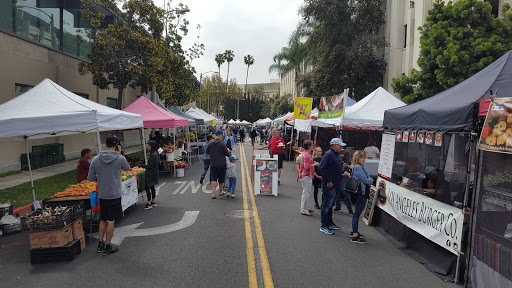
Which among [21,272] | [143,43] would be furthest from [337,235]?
[143,43]

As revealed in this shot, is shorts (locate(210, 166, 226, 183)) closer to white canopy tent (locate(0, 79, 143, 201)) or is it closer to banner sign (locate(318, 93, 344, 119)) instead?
white canopy tent (locate(0, 79, 143, 201))

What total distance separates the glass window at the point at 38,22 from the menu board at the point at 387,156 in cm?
1560

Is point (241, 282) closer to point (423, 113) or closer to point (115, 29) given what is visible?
point (423, 113)

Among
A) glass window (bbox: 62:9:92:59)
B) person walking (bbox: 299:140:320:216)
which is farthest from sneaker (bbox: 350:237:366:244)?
glass window (bbox: 62:9:92:59)

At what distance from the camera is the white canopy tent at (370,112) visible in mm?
11500

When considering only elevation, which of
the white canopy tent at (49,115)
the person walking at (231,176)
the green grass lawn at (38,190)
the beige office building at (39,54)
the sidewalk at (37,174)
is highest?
the beige office building at (39,54)

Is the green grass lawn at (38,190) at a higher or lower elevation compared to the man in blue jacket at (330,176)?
lower

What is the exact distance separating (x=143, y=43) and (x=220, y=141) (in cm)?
1036

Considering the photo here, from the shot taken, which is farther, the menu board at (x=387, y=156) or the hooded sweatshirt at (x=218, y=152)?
the hooded sweatshirt at (x=218, y=152)

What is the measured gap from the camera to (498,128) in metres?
4.13

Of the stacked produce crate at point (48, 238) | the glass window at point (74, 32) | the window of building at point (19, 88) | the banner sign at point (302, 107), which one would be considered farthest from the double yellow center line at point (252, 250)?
the glass window at point (74, 32)

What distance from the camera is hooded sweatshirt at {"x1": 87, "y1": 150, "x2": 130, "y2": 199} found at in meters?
5.59

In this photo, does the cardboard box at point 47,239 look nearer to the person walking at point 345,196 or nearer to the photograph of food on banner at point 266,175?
the person walking at point 345,196

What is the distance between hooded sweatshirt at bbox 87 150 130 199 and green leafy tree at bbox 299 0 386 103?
21.2 meters
